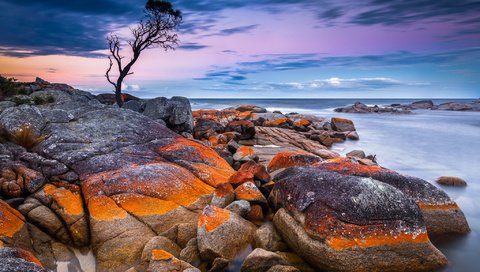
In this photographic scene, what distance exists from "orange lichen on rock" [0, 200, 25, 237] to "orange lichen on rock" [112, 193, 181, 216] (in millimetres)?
2005

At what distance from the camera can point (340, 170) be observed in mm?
9953

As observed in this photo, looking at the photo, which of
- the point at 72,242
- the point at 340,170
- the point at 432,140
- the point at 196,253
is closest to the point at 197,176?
the point at 196,253

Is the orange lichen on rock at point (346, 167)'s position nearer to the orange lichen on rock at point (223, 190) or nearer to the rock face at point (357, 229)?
the rock face at point (357, 229)

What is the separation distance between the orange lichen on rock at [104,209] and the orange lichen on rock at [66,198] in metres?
0.30

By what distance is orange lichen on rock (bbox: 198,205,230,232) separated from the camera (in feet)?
24.2

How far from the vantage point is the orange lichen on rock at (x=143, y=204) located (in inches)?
316

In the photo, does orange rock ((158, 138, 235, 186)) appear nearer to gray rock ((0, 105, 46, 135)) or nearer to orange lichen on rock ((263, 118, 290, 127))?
gray rock ((0, 105, 46, 135))

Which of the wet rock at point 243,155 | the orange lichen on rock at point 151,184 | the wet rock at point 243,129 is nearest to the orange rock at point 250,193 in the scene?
the orange lichen on rock at point 151,184

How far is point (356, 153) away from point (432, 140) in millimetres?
16444

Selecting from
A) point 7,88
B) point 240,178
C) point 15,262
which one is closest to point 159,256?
point 15,262

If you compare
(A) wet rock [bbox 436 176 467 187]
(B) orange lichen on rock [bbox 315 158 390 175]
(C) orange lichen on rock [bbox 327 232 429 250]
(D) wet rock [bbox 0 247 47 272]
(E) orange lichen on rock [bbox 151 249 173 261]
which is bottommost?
(A) wet rock [bbox 436 176 467 187]

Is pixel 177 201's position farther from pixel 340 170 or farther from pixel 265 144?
pixel 265 144

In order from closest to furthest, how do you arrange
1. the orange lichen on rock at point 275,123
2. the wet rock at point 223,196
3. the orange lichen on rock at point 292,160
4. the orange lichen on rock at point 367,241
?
the orange lichen on rock at point 367,241 → the wet rock at point 223,196 → the orange lichen on rock at point 292,160 → the orange lichen on rock at point 275,123

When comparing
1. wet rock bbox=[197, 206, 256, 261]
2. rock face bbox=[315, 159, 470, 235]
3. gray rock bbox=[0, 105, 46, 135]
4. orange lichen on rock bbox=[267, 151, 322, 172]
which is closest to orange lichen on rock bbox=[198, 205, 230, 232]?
wet rock bbox=[197, 206, 256, 261]
